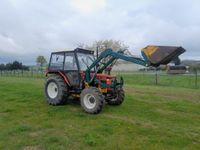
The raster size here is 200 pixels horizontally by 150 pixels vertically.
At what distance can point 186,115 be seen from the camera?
787 cm

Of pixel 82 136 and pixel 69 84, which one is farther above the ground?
pixel 69 84

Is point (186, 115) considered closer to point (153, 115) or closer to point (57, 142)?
point (153, 115)

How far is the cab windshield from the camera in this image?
29.5 feet

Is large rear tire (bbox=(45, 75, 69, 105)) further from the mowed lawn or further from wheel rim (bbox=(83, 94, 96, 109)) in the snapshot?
wheel rim (bbox=(83, 94, 96, 109))

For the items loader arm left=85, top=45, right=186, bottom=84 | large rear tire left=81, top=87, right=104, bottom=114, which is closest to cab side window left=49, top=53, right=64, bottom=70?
large rear tire left=81, top=87, right=104, bottom=114

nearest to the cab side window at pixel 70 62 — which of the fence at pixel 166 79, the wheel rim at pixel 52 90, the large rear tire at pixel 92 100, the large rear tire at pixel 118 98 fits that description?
the wheel rim at pixel 52 90

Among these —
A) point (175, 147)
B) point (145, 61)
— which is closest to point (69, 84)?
point (145, 61)

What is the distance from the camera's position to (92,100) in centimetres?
796

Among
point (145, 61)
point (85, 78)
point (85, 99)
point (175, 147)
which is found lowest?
point (175, 147)

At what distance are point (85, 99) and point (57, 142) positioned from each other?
284 cm

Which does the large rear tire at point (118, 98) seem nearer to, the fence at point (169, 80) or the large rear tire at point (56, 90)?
the large rear tire at point (56, 90)

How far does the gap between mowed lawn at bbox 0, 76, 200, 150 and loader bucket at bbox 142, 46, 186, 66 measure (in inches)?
67.3

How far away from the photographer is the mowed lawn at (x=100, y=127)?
5.16 meters

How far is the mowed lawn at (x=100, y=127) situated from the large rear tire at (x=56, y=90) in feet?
0.94
